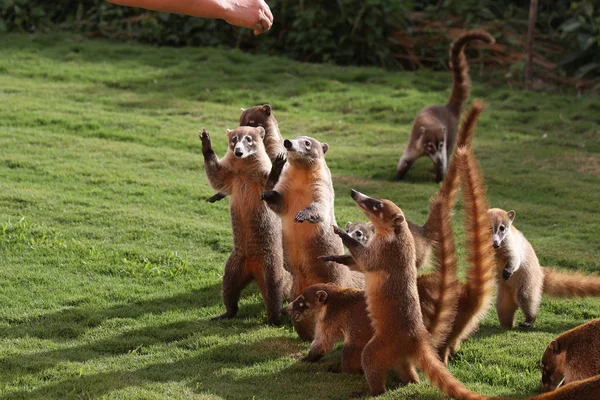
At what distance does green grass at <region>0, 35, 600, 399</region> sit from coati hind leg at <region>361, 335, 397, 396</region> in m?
0.11

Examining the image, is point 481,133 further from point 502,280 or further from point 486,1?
point 502,280

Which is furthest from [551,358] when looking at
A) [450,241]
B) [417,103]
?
[417,103]

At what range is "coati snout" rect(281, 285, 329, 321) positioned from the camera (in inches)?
250

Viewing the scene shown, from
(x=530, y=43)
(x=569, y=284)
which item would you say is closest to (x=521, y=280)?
(x=569, y=284)

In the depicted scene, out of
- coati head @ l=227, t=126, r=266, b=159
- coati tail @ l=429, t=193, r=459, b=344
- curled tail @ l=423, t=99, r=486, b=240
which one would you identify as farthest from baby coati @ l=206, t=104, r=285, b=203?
coati tail @ l=429, t=193, r=459, b=344

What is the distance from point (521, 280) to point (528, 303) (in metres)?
0.19

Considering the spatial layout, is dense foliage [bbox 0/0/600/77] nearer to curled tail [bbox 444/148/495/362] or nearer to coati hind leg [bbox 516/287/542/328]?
coati hind leg [bbox 516/287/542/328]

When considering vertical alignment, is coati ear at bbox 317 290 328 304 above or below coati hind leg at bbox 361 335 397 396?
above

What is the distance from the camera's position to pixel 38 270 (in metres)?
7.77

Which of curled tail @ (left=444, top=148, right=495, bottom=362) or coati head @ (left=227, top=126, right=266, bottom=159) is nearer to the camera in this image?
curled tail @ (left=444, top=148, right=495, bottom=362)

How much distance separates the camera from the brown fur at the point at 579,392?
4.81 meters

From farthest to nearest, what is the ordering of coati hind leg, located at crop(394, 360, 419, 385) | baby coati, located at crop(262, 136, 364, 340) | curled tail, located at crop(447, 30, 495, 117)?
curled tail, located at crop(447, 30, 495, 117) < baby coati, located at crop(262, 136, 364, 340) < coati hind leg, located at crop(394, 360, 419, 385)

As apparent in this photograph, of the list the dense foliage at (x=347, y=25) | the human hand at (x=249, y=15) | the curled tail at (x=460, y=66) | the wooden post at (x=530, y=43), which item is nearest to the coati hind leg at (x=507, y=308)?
the human hand at (x=249, y=15)

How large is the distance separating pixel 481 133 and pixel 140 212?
19.6 ft
